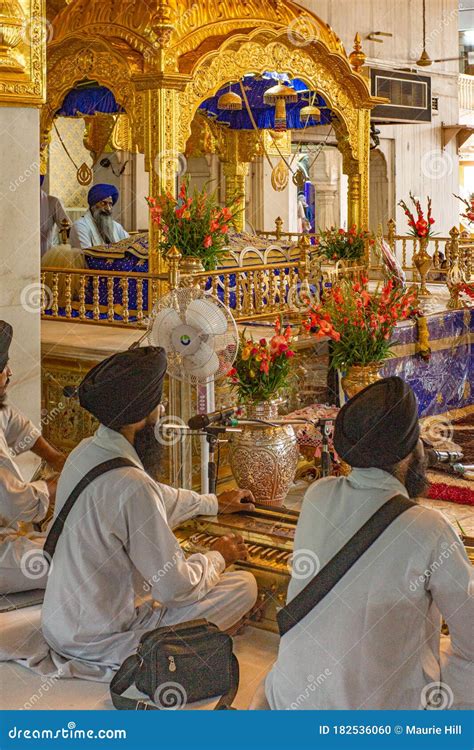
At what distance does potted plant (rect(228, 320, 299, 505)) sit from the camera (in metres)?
4.98

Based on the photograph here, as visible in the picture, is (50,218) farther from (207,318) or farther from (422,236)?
(207,318)

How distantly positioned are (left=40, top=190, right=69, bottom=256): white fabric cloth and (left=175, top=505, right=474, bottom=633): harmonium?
6.90 metres

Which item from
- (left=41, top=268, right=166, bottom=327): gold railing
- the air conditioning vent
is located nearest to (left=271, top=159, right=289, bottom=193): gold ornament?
the air conditioning vent

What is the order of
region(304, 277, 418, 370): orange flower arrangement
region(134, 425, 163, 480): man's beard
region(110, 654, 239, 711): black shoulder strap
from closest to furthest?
1. region(110, 654, 239, 711): black shoulder strap
2. region(134, 425, 163, 480): man's beard
3. region(304, 277, 418, 370): orange flower arrangement

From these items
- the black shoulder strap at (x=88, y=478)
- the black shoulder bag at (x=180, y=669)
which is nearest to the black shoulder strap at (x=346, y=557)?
the black shoulder bag at (x=180, y=669)

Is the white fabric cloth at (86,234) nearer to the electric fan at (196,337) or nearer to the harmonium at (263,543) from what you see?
the electric fan at (196,337)

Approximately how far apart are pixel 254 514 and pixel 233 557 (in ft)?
1.49

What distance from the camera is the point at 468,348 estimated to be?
8.74 metres

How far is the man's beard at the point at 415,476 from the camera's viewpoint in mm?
2785

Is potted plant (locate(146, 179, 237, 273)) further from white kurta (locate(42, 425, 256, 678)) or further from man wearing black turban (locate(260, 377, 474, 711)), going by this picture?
man wearing black turban (locate(260, 377, 474, 711))

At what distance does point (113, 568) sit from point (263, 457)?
1.75 meters

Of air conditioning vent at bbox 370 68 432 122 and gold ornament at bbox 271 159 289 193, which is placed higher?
air conditioning vent at bbox 370 68 432 122

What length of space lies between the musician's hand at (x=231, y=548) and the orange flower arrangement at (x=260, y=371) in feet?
4.50
